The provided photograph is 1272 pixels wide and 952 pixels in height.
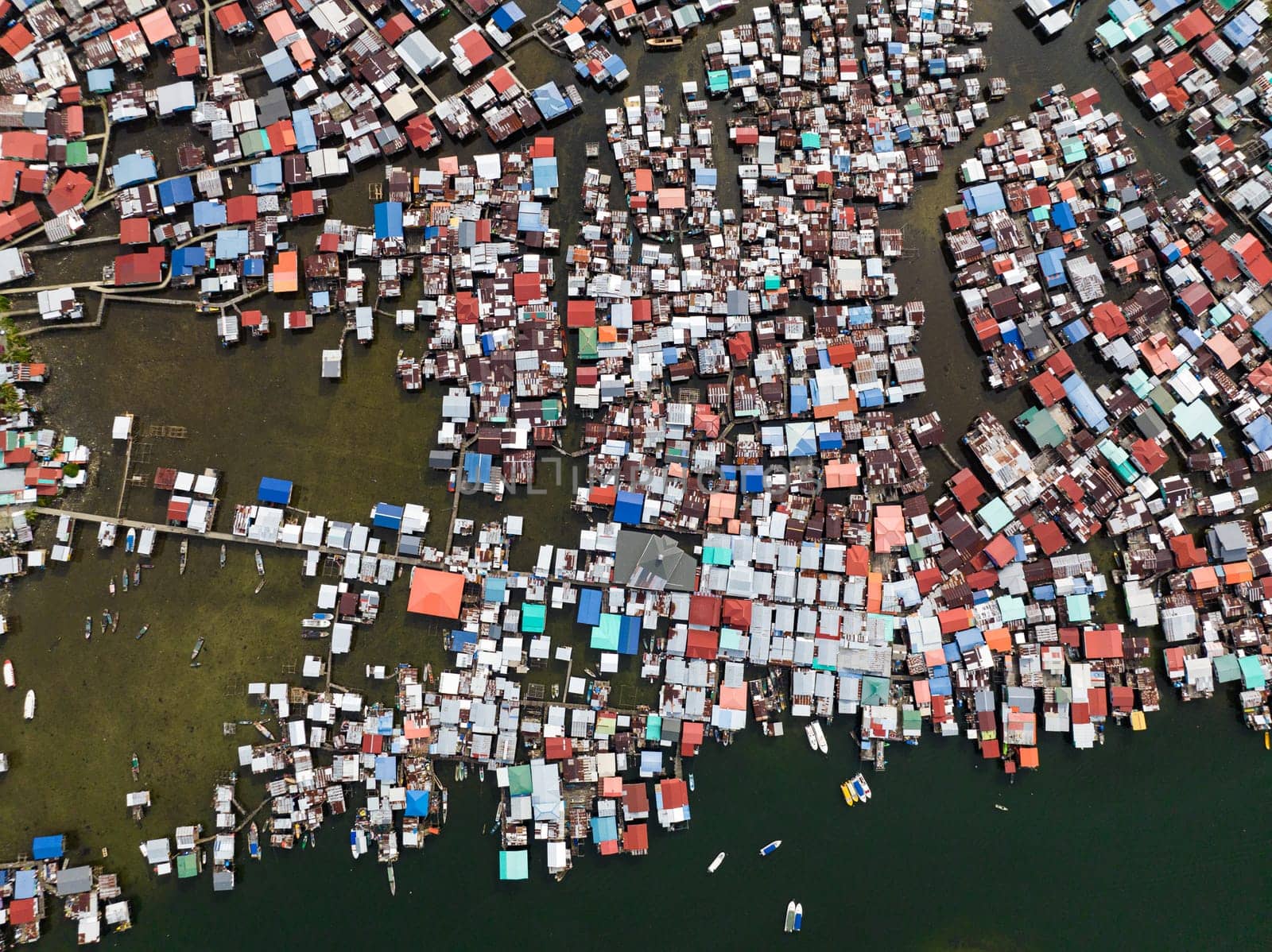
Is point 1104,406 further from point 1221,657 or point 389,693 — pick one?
point 389,693

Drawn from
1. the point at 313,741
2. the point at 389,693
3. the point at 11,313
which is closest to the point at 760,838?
the point at 389,693

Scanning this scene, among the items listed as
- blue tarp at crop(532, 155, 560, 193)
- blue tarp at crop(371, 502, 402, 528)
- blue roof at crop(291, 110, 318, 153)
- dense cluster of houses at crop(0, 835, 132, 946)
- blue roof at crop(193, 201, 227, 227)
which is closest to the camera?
dense cluster of houses at crop(0, 835, 132, 946)

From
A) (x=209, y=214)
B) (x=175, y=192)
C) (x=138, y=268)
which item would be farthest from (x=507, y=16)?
(x=138, y=268)

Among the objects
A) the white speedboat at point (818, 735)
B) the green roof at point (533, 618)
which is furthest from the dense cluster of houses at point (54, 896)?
the white speedboat at point (818, 735)

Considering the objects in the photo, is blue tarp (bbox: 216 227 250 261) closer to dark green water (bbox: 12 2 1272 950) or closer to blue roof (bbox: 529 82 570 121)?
dark green water (bbox: 12 2 1272 950)

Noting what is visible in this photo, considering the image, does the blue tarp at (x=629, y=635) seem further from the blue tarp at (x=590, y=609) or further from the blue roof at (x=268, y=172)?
the blue roof at (x=268, y=172)

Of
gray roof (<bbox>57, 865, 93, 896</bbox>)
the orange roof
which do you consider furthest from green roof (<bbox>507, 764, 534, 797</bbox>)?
gray roof (<bbox>57, 865, 93, 896</bbox>)
